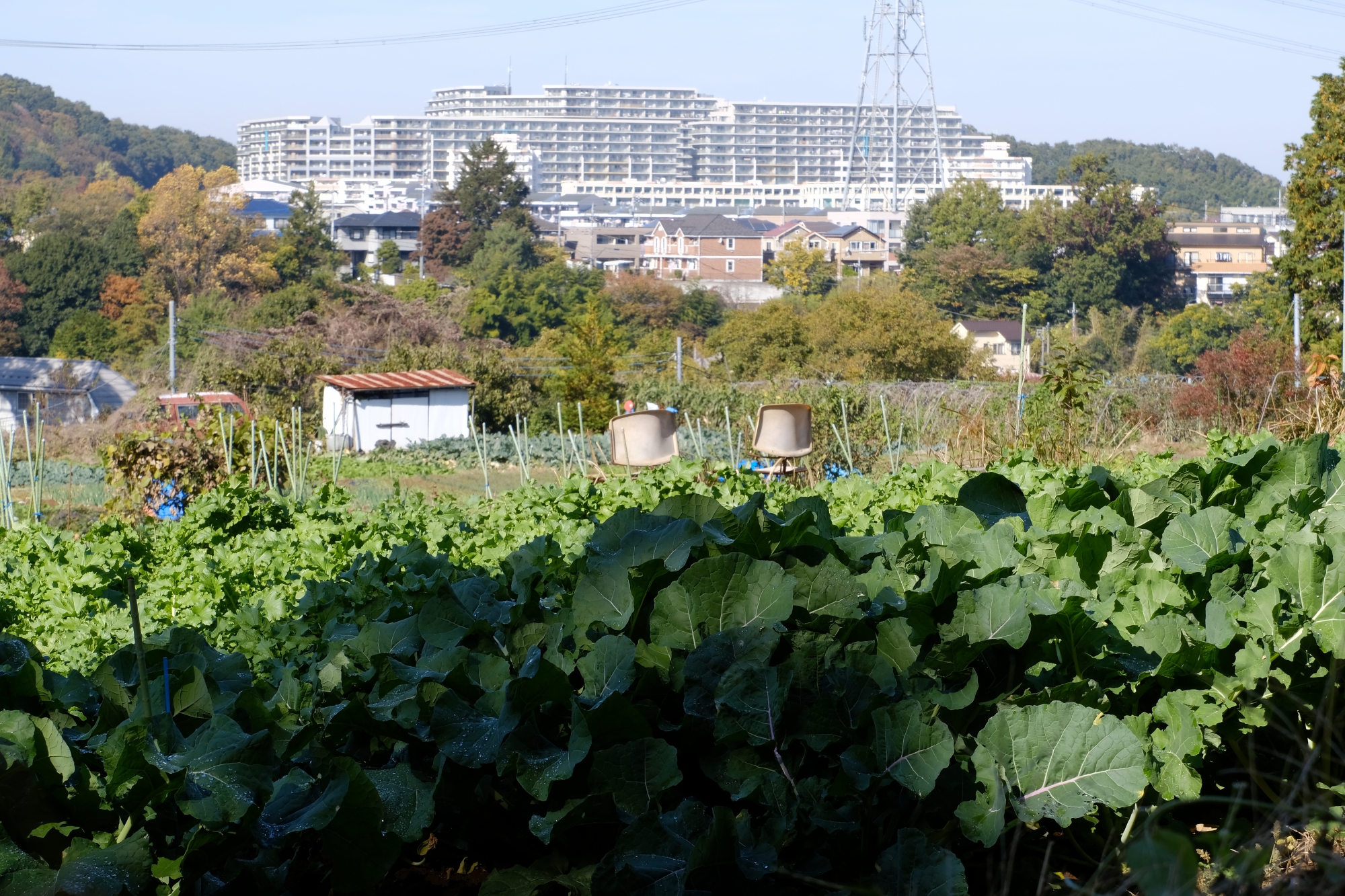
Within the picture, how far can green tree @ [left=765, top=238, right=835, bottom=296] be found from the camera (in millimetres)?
77875

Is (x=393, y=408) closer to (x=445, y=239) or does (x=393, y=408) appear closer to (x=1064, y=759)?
(x=1064, y=759)

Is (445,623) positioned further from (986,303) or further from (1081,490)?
(986,303)

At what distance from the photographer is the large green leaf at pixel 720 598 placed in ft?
4.92

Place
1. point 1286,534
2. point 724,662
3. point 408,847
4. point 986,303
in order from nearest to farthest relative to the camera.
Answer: point 724,662, point 408,847, point 1286,534, point 986,303

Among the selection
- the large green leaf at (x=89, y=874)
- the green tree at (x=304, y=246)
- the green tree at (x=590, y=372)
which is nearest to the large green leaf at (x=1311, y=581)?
the large green leaf at (x=89, y=874)

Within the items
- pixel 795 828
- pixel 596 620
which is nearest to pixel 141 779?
pixel 596 620

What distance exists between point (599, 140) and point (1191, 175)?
90.4 metres

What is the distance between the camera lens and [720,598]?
1514 millimetres

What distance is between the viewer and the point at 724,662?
4.64ft

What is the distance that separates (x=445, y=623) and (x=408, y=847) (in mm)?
301

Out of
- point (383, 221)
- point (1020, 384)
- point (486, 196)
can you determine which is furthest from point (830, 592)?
point (383, 221)

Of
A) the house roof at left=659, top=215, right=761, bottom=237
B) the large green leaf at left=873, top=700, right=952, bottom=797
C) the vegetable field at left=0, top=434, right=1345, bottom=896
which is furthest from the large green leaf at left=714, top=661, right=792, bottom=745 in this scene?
the house roof at left=659, top=215, right=761, bottom=237

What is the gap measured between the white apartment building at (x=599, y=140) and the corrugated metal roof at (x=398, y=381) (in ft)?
491

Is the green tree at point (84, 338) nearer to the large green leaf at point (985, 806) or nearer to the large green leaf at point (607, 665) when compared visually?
the large green leaf at point (607, 665)
